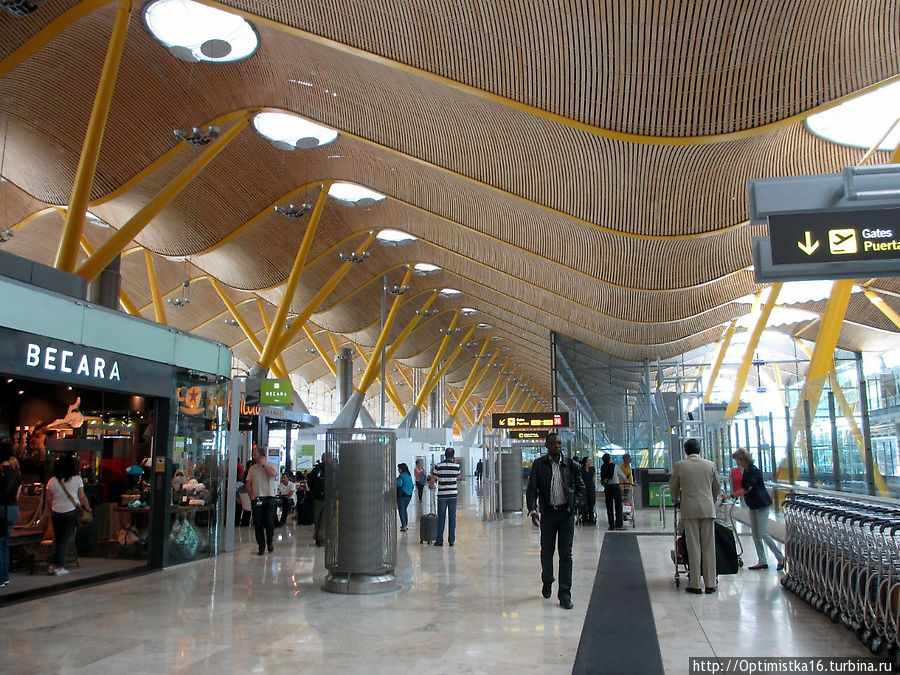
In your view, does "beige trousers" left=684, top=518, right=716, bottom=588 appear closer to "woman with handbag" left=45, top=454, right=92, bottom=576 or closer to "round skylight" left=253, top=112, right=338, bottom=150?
"woman with handbag" left=45, top=454, right=92, bottom=576

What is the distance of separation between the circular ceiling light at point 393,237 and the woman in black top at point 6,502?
20116 millimetres

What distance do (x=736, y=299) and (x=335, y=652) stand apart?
27.1 meters

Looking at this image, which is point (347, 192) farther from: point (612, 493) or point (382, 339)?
point (612, 493)

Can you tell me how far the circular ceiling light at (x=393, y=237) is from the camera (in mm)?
28513

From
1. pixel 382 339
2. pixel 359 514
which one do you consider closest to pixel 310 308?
pixel 382 339

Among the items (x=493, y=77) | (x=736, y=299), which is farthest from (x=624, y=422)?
(x=493, y=77)

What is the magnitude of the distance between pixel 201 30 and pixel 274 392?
10.3 meters

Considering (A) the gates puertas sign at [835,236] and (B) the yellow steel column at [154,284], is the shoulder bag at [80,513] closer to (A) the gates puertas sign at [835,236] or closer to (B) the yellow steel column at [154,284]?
(A) the gates puertas sign at [835,236]

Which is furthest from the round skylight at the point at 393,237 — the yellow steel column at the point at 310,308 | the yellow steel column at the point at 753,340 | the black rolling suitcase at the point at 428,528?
the black rolling suitcase at the point at 428,528

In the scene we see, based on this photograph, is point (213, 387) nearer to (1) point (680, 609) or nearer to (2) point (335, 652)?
(2) point (335, 652)

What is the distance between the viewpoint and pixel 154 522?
10734 mm

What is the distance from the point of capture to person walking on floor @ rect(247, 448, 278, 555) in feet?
40.8

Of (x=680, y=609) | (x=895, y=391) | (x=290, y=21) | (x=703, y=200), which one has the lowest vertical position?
(x=680, y=609)

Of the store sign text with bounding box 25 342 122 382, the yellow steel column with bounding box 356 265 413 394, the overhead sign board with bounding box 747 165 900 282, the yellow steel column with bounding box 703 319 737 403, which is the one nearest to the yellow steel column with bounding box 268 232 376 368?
the yellow steel column with bounding box 356 265 413 394
